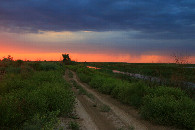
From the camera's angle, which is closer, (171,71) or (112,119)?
(112,119)

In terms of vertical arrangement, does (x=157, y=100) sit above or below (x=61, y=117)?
above

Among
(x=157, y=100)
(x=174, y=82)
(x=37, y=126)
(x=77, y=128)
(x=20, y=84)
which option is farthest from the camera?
(x=174, y=82)

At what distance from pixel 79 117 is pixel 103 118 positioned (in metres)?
1.20

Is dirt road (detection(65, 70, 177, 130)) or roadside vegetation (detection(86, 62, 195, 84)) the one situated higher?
roadside vegetation (detection(86, 62, 195, 84))

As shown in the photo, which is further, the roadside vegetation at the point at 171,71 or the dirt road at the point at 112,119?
the roadside vegetation at the point at 171,71

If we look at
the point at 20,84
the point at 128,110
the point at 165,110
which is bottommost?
the point at 128,110

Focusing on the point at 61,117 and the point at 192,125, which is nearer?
the point at 192,125

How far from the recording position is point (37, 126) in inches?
198

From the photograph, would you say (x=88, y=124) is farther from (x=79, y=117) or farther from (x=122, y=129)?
(x=122, y=129)

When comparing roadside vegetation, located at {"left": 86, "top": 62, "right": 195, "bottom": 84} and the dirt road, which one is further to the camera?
roadside vegetation, located at {"left": 86, "top": 62, "right": 195, "bottom": 84}

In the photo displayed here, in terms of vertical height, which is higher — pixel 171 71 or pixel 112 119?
pixel 171 71

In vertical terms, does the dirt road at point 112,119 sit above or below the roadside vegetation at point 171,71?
below

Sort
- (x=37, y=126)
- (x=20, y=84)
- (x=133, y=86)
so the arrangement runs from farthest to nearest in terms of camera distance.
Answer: (x=133, y=86) → (x=20, y=84) → (x=37, y=126)

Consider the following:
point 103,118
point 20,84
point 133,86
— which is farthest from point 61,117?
point 133,86
